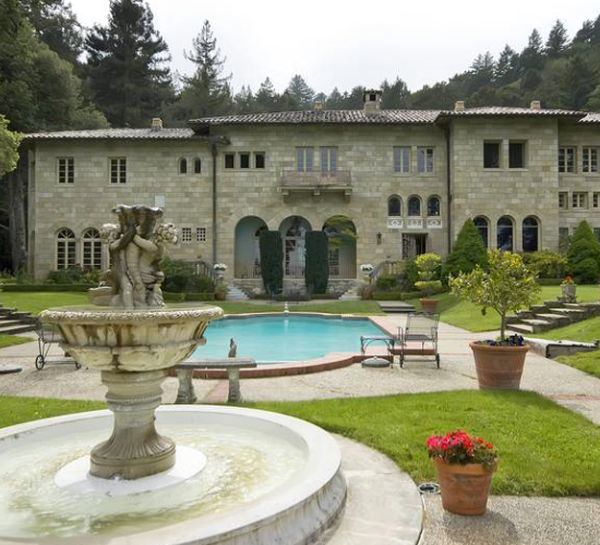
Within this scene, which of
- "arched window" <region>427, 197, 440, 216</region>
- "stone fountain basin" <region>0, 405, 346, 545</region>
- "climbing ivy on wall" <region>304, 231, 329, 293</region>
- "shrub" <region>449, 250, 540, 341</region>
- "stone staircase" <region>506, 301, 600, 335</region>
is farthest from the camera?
"arched window" <region>427, 197, 440, 216</region>

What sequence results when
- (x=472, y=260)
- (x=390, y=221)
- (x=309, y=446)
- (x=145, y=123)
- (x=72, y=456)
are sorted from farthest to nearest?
(x=145, y=123) < (x=390, y=221) < (x=472, y=260) < (x=72, y=456) < (x=309, y=446)

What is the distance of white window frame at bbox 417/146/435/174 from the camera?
94.8 ft

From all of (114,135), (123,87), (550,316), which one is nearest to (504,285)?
(550,316)

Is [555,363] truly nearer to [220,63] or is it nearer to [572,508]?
[572,508]

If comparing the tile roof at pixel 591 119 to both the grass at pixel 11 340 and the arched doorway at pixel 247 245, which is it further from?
the grass at pixel 11 340

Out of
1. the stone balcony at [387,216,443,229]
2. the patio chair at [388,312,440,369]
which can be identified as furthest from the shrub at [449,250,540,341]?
the stone balcony at [387,216,443,229]

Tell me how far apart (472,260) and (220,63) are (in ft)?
130

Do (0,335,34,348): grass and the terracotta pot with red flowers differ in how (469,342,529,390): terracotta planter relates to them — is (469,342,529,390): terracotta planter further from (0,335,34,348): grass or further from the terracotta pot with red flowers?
(0,335,34,348): grass

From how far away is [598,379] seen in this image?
28.0 feet

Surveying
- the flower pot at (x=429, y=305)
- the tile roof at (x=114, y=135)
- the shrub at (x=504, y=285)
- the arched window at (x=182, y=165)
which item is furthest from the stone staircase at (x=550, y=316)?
the tile roof at (x=114, y=135)

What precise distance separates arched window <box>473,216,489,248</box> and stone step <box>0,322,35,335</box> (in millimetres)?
22141

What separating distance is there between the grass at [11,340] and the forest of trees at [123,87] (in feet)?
70.6

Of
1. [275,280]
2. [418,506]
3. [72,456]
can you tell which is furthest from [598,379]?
[275,280]

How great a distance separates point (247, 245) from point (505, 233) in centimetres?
1478
